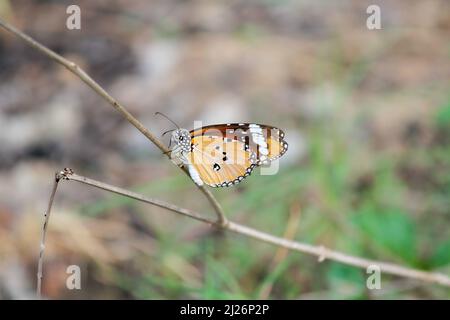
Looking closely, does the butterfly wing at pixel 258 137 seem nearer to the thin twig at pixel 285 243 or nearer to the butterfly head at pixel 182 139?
the butterfly head at pixel 182 139

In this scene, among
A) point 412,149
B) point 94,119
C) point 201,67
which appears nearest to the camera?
point 412,149

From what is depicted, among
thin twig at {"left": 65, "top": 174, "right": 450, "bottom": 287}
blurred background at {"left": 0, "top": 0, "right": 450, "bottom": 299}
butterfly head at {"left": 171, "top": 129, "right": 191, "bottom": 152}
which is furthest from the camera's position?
blurred background at {"left": 0, "top": 0, "right": 450, "bottom": 299}

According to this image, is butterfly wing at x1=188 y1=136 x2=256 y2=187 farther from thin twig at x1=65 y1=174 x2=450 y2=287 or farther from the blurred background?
the blurred background

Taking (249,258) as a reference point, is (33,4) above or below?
above

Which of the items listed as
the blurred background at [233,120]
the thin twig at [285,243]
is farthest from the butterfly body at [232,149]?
the blurred background at [233,120]

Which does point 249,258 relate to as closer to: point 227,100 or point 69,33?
point 227,100

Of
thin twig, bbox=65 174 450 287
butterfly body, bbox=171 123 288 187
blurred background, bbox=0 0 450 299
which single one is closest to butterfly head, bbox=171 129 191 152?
butterfly body, bbox=171 123 288 187
